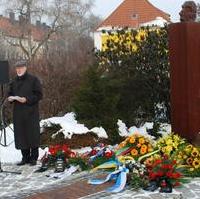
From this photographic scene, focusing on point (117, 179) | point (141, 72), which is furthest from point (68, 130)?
point (117, 179)

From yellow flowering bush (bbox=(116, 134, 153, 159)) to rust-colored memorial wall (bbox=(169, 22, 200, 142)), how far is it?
3.04ft

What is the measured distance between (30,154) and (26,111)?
2.75 ft

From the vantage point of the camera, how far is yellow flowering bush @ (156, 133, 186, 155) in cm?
808

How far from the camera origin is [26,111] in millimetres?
8703

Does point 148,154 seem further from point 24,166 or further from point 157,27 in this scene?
point 157,27

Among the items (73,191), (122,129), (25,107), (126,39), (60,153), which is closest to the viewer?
(73,191)

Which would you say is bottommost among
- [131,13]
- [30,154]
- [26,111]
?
[30,154]

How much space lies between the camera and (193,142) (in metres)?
8.77

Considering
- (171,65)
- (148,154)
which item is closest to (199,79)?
(171,65)

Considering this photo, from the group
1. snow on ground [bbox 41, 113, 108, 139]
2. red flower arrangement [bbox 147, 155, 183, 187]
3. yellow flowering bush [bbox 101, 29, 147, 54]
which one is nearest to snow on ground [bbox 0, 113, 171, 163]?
snow on ground [bbox 41, 113, 108, 139]

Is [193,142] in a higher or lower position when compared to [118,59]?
lower

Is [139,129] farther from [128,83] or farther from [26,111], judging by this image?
[26,111]

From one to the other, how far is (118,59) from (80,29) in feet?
135

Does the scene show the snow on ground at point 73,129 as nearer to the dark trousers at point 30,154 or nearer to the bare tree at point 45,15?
the dark trousers at point 30,154
